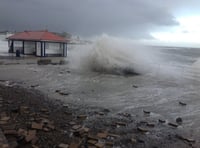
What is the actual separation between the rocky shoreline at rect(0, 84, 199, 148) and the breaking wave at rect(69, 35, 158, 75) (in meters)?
14.3

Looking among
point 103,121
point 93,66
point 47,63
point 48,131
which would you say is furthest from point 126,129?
point 47,63

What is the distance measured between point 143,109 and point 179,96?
13.7 ft

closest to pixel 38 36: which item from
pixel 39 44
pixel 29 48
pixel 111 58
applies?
pixel 39 44

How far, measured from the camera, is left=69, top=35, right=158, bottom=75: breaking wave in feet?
81.5

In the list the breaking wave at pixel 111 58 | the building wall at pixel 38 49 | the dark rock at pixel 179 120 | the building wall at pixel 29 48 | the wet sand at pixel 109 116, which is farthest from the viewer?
the building wall at pixel 29 48

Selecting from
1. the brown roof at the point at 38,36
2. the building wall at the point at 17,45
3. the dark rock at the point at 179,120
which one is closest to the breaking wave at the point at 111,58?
the brown roof at the point at 38,36

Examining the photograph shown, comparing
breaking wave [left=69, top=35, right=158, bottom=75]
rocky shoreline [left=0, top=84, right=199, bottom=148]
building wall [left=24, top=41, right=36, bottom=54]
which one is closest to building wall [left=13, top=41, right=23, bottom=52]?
building wall [left=24, top=41, right=36, bottom=54]

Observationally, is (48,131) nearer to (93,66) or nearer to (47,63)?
(93,66)

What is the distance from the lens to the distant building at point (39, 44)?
33.2 meters

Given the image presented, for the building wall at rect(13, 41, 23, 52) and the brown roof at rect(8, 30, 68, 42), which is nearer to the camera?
the brown roof at rect(8, 30, 68, 42)

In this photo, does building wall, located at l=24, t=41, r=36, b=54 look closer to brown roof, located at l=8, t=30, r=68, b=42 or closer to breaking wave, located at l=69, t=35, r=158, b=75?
brown roof, located at l=8, t=30, r=68, b=42

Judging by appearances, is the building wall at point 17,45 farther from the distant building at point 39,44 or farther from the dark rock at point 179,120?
→ the dark rock at point 179,120

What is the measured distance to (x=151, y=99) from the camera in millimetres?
13383

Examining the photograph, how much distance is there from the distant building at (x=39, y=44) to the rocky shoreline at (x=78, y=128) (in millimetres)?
23205
